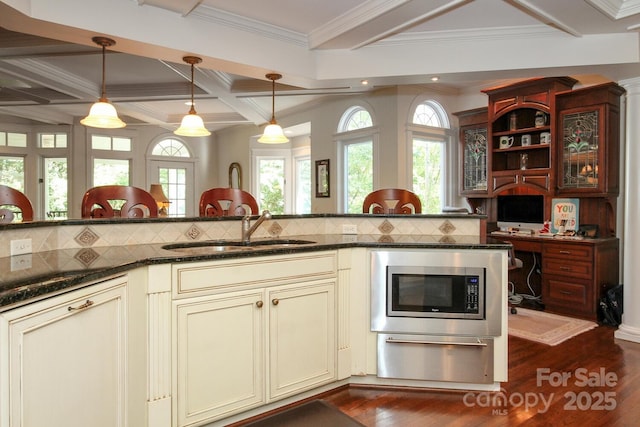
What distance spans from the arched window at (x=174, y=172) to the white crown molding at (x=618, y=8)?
7195 mm

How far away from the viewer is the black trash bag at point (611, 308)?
3963 mm

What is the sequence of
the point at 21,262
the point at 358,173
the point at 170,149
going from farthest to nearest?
the point at 170,149
the point at 358,173
the point at 21,262

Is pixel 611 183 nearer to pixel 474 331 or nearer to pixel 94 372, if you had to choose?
pixel 474 331

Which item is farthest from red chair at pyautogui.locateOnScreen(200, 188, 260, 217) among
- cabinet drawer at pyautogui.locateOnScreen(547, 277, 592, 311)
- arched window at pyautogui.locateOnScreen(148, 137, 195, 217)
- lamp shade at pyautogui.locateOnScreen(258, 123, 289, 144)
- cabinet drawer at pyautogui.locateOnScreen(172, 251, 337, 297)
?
arched window at pyautogui.locateOnScreen(148, 137, 195, 217)

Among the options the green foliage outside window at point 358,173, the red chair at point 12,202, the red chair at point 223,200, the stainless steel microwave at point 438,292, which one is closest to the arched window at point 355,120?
the green foliage outside window at point 358,173

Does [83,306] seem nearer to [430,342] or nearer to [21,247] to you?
[21,247]

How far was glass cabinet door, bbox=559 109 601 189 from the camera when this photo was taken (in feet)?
13.7

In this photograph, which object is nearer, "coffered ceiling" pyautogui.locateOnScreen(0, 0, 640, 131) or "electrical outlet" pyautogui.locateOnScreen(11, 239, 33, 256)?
"electrical outlet" pyautogui.locateOnScreen(11, 239, 33, 256)

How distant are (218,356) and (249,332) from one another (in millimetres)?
189

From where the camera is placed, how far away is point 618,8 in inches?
111

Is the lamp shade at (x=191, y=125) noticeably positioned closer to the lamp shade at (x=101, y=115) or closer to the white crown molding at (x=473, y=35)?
the lamp shade at (x=101, y=115)

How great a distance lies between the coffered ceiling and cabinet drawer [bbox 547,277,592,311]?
1.96 meters

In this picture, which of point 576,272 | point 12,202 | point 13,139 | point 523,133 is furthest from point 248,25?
point 13,139

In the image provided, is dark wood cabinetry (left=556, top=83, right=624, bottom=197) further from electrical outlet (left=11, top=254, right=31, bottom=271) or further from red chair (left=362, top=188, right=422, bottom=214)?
electrical outlet (left=11, top=254, right=31, bottom=271)
